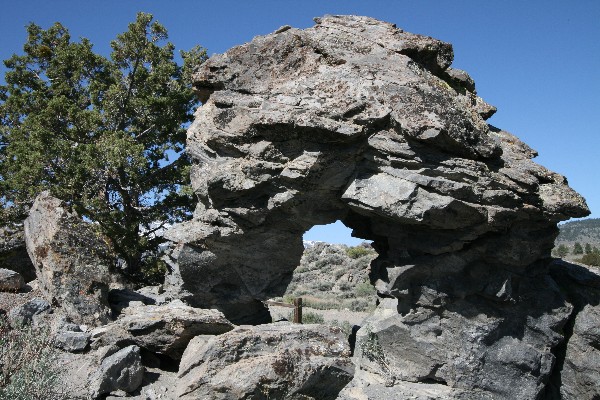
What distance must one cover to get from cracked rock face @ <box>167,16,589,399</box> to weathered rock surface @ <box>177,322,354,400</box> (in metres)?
3.26

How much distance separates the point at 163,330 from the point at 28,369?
2.69 metres

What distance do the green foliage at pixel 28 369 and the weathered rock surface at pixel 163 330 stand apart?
3.59 feet

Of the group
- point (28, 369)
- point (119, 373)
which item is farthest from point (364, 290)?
point (28, 369)

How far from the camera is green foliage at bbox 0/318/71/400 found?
7.45 metres

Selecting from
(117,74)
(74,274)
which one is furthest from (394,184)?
(117,74)

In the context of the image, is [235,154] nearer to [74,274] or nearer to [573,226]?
[74,274]

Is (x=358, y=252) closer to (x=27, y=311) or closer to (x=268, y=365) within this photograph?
(x=27, y=311)

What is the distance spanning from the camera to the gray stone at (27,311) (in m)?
10.6

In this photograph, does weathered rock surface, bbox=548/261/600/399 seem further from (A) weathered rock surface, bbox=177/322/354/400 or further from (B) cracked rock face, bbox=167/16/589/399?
(A) weathered rock surface, bbox=177/322/354/400

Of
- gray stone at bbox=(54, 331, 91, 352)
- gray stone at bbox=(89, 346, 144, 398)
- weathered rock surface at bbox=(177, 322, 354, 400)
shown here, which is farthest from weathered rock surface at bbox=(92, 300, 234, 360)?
weathered rock surface at bbox=(177, 322, 354, 400)

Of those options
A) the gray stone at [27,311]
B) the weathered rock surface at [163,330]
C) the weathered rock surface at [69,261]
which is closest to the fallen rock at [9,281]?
the weathered rock surface at [69,261]

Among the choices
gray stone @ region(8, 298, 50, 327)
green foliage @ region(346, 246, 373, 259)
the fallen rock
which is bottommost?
gray stone @ region(8, 298, 50, 327)

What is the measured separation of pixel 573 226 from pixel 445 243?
332 ft

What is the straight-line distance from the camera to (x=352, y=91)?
11164mm
